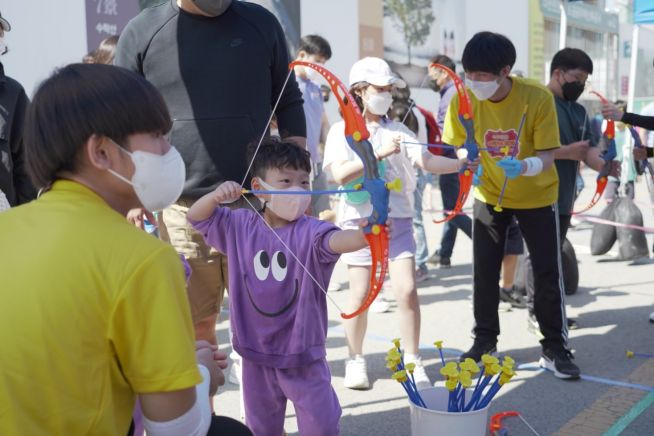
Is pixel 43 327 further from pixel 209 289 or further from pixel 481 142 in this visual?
pixel 481 142

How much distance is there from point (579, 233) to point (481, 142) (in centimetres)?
606

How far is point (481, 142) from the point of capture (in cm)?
404

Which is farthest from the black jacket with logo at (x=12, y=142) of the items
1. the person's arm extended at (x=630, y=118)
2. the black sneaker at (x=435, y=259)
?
the black sneaker at (x=435, y=259)

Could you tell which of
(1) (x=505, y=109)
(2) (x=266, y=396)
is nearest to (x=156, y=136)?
(2) (x=266, y=396)

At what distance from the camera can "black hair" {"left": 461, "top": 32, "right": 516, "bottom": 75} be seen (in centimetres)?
377

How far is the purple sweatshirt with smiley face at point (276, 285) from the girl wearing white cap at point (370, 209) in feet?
3.47

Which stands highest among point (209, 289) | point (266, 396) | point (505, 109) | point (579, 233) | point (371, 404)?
point (505, 109)

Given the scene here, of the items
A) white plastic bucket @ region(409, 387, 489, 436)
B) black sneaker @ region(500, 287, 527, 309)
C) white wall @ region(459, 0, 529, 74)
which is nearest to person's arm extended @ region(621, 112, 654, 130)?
black sneaker @ region(500, 287, 527, 309)

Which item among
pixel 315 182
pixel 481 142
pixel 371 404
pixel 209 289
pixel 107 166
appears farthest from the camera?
pixel 315 182

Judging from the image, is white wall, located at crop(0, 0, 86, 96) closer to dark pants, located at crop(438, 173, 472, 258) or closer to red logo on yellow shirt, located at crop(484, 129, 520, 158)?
dark pants, located at crop(438, 173, 472, 258)

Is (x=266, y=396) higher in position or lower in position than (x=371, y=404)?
higher

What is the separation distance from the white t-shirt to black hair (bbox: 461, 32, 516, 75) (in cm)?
51

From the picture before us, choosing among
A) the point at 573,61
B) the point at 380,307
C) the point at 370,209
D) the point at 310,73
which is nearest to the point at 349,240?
the point at 370,209

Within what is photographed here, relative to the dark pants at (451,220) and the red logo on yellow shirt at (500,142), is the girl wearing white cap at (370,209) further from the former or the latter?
the dark pants at (451,220)
